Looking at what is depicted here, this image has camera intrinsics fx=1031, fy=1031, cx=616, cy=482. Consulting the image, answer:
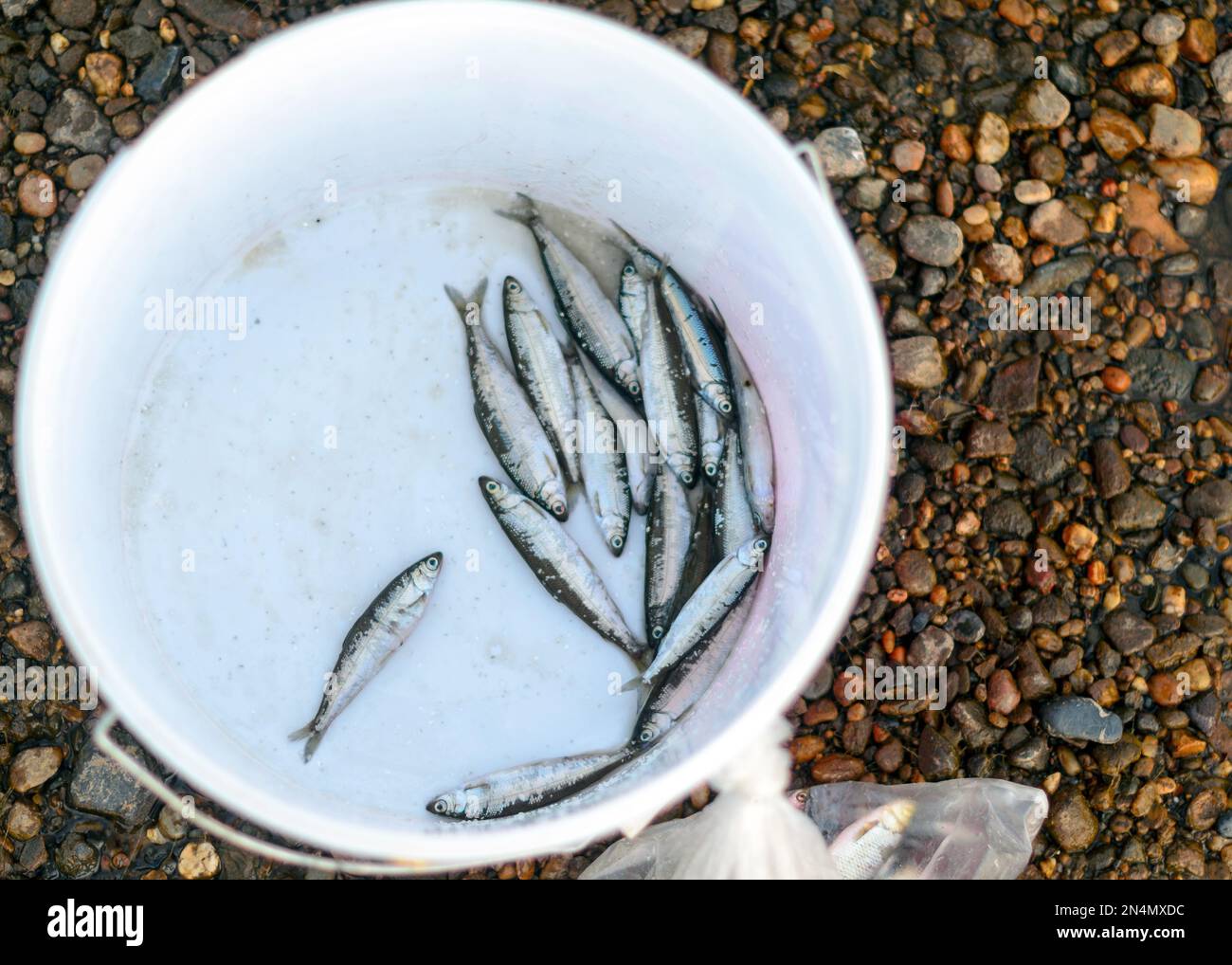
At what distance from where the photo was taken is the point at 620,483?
8.57 ft

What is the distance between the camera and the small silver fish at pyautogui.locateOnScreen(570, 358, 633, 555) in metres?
2.60

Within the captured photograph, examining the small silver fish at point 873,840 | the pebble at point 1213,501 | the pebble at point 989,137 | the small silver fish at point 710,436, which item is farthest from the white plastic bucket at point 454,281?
the pebble at point 1213,501

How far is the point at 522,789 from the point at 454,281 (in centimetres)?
132

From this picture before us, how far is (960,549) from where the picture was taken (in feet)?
9.37

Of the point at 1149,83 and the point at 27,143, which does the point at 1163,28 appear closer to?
the point at 1149,83

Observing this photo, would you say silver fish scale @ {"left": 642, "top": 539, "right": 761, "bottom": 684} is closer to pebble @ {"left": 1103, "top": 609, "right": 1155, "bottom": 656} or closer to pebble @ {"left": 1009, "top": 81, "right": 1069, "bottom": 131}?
pebble @ {"left": 1103, "top": 609, "right": 1155, "bottom": 656}

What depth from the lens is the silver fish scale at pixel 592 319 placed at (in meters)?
2.63

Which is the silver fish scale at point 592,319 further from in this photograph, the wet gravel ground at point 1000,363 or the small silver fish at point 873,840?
the small silver fish at point 873,840

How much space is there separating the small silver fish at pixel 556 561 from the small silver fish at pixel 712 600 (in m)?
0.12

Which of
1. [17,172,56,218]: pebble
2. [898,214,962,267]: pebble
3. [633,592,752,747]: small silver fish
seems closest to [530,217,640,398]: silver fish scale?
[633,592,752,747]: small silver fish
